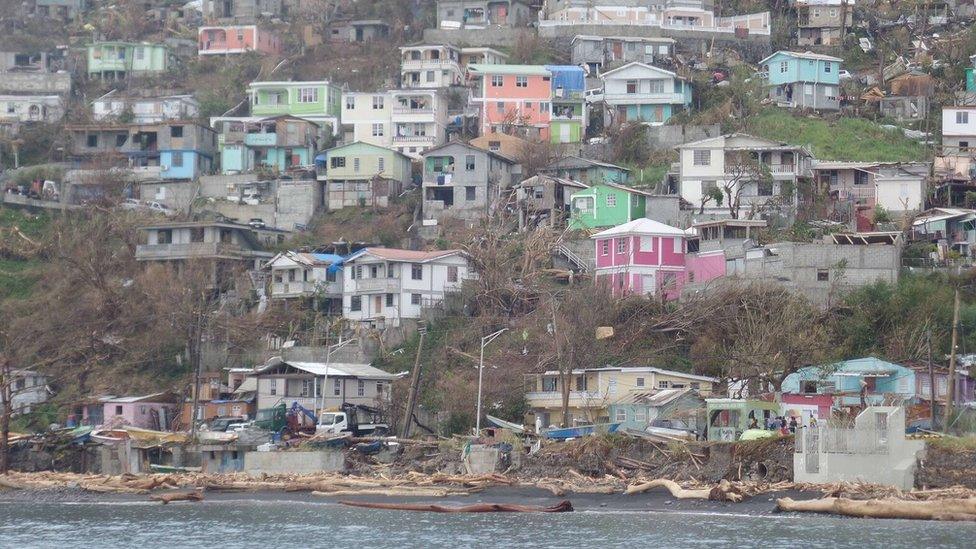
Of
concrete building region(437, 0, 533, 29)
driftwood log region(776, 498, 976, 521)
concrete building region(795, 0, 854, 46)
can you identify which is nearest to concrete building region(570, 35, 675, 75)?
concrete building region(795, 0, 854, 46)

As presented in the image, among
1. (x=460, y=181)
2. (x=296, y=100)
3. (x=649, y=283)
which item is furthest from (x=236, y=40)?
(x=649, y=283)

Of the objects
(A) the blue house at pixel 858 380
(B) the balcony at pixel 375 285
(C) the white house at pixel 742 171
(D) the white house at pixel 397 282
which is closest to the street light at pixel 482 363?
(D) the white house at pixel 397 282

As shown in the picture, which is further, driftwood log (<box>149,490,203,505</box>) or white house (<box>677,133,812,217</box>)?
white house (<box>677,133,812,217</box>)

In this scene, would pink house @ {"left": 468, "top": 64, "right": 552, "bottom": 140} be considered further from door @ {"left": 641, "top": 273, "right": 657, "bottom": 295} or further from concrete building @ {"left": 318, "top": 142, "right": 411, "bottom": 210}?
door @ {"left": 641, "top": 273, "right": 657, "bottom": 295}

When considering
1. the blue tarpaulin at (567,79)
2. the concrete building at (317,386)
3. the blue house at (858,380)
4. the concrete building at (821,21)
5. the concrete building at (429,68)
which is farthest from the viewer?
the concrete building at (821,21)

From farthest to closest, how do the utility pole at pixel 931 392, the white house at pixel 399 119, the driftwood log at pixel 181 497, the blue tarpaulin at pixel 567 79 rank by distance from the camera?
the blue tarpaulin at pixel 567 79
the white house at pixel 399 119
the utility pole at pixel 931 392
the driftwood log at pixel 181 497

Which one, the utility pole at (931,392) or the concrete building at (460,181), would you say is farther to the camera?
the concrete building at (460,181)

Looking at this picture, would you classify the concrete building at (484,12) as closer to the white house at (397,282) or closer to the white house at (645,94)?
the white house at (645,94)
